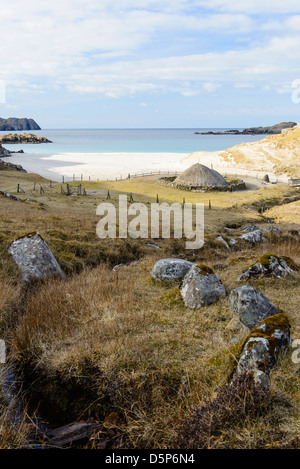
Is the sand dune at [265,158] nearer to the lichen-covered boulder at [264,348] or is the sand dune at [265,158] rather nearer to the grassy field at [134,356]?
the grassy field at [134,356]

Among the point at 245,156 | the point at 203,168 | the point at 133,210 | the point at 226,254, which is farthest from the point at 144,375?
the point at 245,156

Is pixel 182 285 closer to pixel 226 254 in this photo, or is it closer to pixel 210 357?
pixel 210 357

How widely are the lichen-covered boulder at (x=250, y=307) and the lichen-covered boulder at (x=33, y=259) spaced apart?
5.78m

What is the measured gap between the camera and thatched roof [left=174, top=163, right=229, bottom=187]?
51562 millimetres

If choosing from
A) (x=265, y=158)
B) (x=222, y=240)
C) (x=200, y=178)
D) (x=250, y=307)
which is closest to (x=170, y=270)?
(x=250, y=307)

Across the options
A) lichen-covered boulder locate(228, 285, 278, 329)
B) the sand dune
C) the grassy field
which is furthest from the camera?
the sand dune

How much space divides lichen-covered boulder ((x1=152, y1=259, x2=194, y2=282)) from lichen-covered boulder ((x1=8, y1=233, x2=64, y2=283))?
3123 millimetres

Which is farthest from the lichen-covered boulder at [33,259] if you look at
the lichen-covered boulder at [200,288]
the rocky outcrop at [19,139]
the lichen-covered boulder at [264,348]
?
the rocky outcrop at [19,139]

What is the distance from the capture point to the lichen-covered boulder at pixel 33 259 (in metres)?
9.95

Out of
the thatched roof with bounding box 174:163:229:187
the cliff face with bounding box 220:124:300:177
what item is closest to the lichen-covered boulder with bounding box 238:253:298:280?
the thatched roof with bounding box 174:163:229:187

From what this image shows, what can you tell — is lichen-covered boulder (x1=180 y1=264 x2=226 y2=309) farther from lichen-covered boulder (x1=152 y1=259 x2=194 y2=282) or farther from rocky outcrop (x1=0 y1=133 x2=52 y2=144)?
rocky outcrop (x1=0 y1=133 x2=52 y2=144)

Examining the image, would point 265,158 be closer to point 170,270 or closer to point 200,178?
point 200,178
